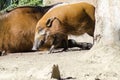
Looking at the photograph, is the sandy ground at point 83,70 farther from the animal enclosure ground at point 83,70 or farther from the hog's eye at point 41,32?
the hog's eye at point 41,32

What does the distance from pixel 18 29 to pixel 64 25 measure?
1015 mm

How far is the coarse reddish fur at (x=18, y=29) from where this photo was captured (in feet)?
31.0

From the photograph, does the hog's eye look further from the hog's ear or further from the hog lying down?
the hog's ear

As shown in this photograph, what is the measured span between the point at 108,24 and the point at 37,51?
3.38 m

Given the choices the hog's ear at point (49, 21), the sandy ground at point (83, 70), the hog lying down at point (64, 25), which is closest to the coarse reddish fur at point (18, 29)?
the hog lying down at point (64, 25)

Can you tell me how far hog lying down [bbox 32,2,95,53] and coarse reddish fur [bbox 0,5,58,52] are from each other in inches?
13.8

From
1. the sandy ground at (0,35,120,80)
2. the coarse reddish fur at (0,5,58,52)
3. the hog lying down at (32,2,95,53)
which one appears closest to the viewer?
the sandy ground at (0,35,120,80)

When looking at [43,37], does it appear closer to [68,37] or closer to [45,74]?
[68,37]

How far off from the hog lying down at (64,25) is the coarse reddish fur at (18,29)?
349 millimetres

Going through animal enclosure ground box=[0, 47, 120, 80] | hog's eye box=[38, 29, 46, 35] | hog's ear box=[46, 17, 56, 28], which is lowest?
animal enclosure ground box=[0, 47, 120, 80]

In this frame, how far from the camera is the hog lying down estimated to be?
9.00m

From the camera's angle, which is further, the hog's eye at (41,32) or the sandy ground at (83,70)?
the hog's eye at (41,32)

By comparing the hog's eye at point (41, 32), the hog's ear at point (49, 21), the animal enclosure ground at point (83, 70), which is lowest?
the animal enclosure ground at point (83, 70)

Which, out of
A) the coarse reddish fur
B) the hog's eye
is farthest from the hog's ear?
the coarse reddish fur
